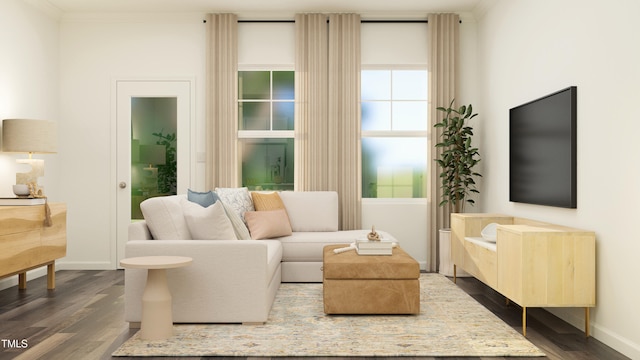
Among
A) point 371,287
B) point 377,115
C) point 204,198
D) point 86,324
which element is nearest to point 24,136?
point 204,198

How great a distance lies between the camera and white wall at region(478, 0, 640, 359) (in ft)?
9.45

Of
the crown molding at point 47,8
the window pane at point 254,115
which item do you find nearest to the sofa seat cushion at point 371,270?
the window pane at point 254,115

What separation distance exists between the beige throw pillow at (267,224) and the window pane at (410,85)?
202 centimetres

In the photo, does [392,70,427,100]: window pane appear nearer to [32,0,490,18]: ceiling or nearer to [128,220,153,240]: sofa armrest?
[32,0,490,18]: ceiling

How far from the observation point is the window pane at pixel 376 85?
19.2 ft

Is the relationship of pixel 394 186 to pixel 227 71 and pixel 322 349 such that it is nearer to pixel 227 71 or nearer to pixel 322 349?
pixel 227 71

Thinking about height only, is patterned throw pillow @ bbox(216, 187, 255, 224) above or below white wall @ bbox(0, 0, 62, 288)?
below

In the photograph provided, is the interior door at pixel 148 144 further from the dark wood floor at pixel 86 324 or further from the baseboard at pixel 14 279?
the dark wood floor at pixel 86 324

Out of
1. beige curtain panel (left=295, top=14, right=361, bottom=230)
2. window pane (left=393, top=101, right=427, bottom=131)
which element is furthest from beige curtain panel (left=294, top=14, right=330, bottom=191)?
window pane (left=393, top=101, right=427, bottom=131)

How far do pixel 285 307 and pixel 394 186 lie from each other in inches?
98.0

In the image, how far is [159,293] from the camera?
3059 millimetres

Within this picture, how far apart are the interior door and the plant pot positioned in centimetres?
283

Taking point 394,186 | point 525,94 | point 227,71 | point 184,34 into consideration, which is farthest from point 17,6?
point 525,94

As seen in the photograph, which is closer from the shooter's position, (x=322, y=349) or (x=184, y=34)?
(x=322, y=349)
